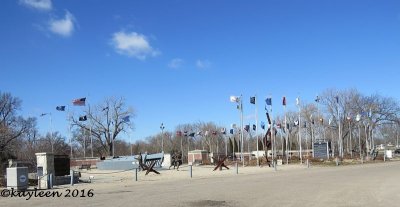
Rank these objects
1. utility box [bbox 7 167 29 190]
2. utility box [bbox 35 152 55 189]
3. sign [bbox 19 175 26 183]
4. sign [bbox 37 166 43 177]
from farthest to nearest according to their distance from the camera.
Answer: utility box [bbox 35 152 55 189] < sign [bbox 37 166 43 177] < sign [bbox 19 175 26 183] < utility box [bbox 7 167 29 190]

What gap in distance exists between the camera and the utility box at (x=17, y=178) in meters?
25.9

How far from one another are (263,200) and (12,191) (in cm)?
1311

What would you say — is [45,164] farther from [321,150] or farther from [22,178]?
[321,150]

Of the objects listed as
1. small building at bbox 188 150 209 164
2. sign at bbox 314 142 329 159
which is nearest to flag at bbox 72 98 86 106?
small building at bbox 188 150 209 164

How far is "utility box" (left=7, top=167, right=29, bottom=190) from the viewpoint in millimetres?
25891

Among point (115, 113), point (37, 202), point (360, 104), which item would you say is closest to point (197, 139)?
point (115, 113)

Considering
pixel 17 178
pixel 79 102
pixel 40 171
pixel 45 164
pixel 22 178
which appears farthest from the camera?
pixel 79 102

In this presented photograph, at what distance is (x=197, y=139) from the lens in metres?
142

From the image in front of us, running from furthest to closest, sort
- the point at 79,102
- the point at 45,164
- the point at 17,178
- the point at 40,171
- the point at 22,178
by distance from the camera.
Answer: the point at 79,102
the point at 45,164
the point at 40,171
the point at 22,178
the point at 17,178

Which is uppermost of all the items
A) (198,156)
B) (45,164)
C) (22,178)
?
(45,164)

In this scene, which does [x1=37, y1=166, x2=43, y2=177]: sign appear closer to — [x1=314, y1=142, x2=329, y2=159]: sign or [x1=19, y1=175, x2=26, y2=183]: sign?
[x1=19, y1=175, x2=26, y2=183]: sign

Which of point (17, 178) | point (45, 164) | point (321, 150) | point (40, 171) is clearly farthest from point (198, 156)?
point (17, 178)

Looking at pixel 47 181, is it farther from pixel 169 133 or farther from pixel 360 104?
pixel 169 133

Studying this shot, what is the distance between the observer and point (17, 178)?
25984 millimetres
